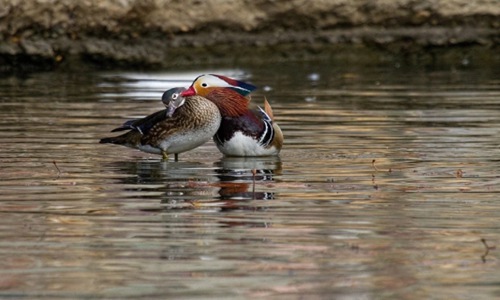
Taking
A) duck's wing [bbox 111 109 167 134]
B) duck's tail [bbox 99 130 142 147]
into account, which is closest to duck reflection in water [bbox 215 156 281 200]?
duck's wing [bbox 111 109 167 134]

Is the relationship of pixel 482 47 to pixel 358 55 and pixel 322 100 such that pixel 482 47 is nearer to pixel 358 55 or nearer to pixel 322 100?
pixel 358 55

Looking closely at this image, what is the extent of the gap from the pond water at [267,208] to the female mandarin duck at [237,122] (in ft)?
0.37

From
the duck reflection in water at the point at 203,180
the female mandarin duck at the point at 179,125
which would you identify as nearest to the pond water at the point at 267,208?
the duck reflection in water at the point at 203,180

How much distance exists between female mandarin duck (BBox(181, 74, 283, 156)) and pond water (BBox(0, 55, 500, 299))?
0.37 ft

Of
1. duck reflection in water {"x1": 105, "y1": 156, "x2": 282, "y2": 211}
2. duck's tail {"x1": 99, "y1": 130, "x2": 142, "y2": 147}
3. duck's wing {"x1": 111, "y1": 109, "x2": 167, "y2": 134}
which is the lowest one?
duck reflection in water {"x1": 105, "y1": 156, "x2": 282, "y2": 211}

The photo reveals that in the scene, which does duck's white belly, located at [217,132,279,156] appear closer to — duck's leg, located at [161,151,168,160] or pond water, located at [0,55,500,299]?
pond water, located at [0,55,500,299]

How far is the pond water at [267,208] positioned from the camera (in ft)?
17.6

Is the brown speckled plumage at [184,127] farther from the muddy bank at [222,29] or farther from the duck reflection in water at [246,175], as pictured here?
the muddy bank at [222,29]

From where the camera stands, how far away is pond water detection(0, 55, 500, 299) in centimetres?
537

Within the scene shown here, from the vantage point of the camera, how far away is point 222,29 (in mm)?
17359

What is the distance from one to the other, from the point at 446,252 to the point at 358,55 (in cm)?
1199

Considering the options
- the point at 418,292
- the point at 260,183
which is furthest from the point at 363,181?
the point at 418,292

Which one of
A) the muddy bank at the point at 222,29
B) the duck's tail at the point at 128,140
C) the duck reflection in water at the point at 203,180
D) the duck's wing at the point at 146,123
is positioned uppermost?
the muddy bank at the point at 222,29

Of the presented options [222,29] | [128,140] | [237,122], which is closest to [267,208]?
[237,122]
